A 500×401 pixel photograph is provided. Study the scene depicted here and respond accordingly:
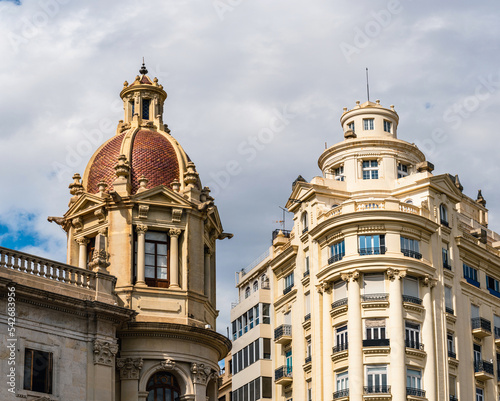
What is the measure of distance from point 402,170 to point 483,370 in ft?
48.6

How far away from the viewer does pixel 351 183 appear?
77812mm

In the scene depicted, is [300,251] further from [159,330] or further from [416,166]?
[159,330]

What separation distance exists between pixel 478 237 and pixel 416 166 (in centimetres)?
668

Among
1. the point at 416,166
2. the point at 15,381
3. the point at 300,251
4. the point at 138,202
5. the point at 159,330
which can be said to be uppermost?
the point at 416,166

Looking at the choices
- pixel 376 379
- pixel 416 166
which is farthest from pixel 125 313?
pixel 416 166

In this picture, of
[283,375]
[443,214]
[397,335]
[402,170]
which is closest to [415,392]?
[397,335]

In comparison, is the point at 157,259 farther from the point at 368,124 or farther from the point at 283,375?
the point at 368,124

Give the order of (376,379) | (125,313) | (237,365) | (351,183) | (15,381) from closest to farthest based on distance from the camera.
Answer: (15,381)
(125,313)
(376,379)
(351,183)
(237,365)

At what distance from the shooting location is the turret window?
78.4 metres

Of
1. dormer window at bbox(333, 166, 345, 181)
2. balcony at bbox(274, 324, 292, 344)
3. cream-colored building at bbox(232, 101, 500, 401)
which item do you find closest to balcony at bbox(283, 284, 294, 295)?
cream-colored building at bbox(232, 101, 500, 401)

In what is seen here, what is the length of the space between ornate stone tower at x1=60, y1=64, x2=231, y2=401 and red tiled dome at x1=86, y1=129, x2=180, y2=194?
5 cm

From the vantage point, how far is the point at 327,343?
7231cm

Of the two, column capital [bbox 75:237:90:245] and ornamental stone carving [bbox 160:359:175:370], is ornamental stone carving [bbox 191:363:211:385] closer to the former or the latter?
ornamental stone carving [bbox 160:359:175:370]

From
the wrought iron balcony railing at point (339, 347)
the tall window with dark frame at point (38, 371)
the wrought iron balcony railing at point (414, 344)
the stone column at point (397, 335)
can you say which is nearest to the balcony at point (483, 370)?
the wrought iron balcony railing at point (414, 344)
